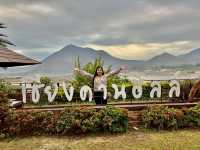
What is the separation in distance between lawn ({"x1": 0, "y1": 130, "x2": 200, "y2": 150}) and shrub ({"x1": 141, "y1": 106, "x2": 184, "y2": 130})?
1.01 ft

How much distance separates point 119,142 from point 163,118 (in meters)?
1.84

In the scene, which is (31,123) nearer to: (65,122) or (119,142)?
(65,122)

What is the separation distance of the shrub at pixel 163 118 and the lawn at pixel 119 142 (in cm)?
31

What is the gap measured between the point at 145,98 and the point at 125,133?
7638mm

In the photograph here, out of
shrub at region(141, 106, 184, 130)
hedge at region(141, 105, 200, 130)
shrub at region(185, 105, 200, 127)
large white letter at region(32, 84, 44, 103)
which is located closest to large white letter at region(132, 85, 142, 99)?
hedge at region(141, 105, 200, 130)

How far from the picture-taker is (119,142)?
9531mm

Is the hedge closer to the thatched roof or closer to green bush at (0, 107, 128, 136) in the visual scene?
green bush at (0, 107, 128, 136)

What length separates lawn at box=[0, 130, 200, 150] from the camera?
9070 mm

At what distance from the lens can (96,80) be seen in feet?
45.0

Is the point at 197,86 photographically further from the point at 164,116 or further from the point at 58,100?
the point at 58,100

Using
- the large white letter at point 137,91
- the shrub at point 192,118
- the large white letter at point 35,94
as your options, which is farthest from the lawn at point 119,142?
the large white letter at point 35,94

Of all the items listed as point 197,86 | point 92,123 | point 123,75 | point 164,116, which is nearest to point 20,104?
point 92,123

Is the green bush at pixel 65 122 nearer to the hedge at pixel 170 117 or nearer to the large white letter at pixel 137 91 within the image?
the hedge at pixel 170 117

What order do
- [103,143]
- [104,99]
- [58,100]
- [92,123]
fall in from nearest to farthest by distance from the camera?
[103,143], [92,123], [104,99], [58,100]
